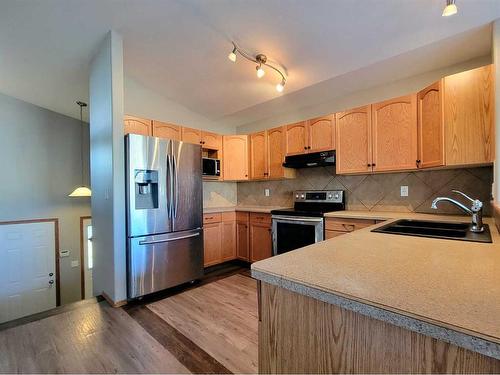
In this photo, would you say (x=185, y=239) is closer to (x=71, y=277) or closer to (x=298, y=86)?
(x=298, y=86)

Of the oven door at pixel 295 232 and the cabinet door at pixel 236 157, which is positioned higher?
the cabinet door at pixel 236 157

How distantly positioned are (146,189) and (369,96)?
113 inches

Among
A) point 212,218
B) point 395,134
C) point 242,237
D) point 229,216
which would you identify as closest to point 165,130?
point 212,218

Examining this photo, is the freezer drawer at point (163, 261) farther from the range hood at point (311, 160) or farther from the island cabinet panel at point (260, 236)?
the range hood at point (311, 160)

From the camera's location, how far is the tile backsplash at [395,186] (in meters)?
2.35

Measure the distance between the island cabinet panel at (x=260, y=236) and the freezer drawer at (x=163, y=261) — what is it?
0.86m

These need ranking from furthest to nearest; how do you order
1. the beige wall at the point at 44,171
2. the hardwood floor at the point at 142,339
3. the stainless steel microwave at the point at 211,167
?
the beige wall at the point at 44,171
the stainless steel microwave at the point at 211,167
the hardwood floor at the point at 142,339

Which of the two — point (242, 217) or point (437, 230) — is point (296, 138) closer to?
point (242, 217)

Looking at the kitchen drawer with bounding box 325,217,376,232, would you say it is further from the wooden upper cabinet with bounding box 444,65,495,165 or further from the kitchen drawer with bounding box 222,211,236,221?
the kitchen drawer with bounding box 222,211,236,221

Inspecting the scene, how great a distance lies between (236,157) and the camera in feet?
13.3

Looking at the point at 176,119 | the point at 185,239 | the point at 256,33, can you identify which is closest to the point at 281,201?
the point at 185,239

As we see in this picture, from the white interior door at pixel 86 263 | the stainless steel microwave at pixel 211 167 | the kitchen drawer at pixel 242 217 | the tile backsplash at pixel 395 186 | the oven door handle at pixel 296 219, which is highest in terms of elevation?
the stainless steel microwave at pixel 211 167

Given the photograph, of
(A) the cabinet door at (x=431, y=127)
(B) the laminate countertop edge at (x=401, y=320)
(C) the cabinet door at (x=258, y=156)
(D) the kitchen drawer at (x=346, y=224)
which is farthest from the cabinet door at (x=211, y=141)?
(B) the laminate countertop edge at (x=401, y=320)

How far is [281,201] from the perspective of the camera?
3930 mm
